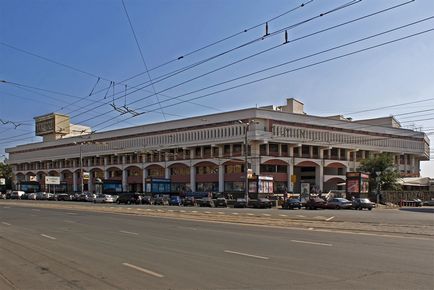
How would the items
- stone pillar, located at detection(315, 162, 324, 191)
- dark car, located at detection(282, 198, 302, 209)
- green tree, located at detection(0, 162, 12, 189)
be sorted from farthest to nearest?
green tree, located at detection(0, 162, 12, 189) < stone pillar, located at detection(315, 162, 324, 191) < dark car, located at detection(282, 198, 302, 209)

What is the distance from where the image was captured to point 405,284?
8.96 m

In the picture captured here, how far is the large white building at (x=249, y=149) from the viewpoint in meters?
84.5

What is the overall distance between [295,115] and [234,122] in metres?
11.4

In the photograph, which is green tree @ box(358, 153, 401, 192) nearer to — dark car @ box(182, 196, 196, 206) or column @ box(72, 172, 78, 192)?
dark car @ box(182, 196, 196, 206)

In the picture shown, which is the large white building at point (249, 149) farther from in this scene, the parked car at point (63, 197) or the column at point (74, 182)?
the parked car at point (63, 197)

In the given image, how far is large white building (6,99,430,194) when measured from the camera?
84500 millimetres

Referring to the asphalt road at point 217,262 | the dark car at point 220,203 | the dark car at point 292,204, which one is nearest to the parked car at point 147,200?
the dark car at point 220,203

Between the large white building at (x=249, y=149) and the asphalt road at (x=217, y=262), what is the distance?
56.9 metres

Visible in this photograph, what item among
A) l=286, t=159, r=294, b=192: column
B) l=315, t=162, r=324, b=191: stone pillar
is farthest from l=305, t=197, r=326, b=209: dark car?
l=315, t=162, r=324, b=191: stone pillar

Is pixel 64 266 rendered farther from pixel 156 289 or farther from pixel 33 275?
pixel 156 289

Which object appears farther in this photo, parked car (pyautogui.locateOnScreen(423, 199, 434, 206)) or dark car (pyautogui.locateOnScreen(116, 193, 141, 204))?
dark car (pyautogui.locateOnScreen(116, 193, 141, 204))

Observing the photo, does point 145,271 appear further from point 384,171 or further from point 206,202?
point 384,171

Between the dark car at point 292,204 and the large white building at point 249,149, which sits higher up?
the large white building at point 249,149

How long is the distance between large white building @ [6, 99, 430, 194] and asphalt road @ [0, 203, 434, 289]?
56.9 metres
